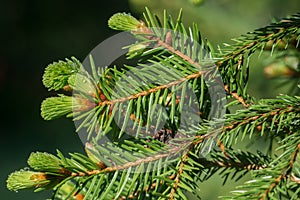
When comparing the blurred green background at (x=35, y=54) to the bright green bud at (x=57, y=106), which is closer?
the bright green bud at (x=57, y=106)

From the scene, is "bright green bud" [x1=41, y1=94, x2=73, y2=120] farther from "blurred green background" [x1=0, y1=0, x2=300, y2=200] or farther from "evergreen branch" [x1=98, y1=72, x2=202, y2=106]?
"blurred green background" [x1=0, y1=0, x2=300, y2=200]

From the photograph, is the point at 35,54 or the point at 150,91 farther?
the point at 35,54

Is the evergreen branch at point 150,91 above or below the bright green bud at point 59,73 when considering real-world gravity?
below

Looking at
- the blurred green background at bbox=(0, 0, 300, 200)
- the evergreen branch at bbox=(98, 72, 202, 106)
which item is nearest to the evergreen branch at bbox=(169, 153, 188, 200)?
the evergreen branch at bbox=(98, 72, 202, 106)

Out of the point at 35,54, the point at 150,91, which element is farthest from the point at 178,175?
the point at 35,54

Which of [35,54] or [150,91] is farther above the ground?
[35,54]

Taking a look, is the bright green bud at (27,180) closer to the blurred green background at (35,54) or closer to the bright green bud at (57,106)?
the bright green bud at (57,106)

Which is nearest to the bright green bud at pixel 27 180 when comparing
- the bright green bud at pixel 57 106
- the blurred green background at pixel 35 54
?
the bright green bud at pixel 57 106

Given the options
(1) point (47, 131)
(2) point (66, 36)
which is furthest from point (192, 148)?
(2) point (66, 36)

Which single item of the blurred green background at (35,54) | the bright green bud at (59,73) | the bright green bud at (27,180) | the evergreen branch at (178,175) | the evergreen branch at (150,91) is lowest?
the evergreen branch at (178,175)

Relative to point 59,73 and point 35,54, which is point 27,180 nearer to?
point 59,73

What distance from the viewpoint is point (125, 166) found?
16.2 inches

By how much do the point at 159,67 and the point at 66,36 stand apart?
11.0 ft

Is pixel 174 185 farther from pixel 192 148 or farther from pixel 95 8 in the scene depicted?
pixel 95 8
